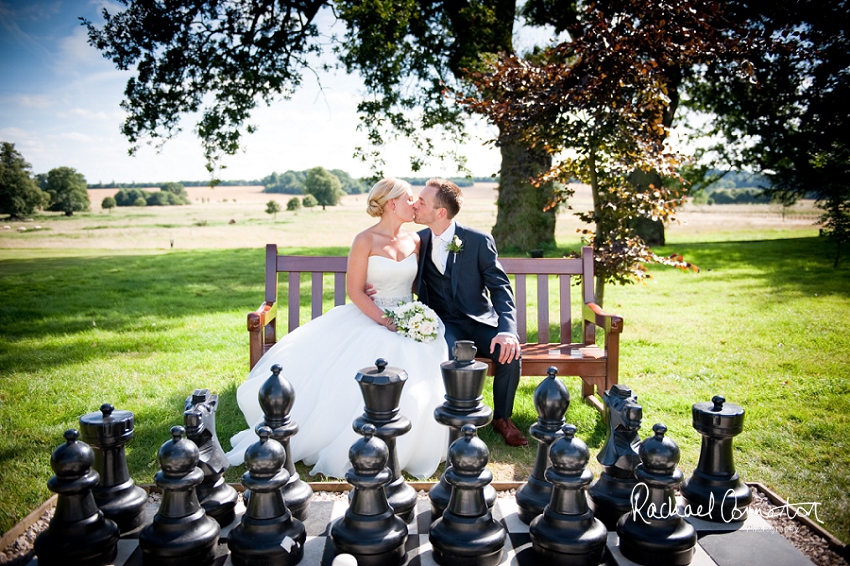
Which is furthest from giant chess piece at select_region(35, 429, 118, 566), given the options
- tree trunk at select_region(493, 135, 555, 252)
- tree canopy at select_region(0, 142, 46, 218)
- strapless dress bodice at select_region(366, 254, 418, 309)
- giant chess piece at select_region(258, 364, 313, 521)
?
tree trunk at select_region(493, 135, 555, 252)

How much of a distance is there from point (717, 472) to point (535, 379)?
3610 mm

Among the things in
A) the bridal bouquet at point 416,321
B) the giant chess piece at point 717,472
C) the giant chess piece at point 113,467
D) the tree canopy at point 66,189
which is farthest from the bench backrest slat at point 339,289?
the tree canopy at point 66,189

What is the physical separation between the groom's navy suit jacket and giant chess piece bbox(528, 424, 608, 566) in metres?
2.38

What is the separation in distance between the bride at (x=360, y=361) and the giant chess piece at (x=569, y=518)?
5.23 ft

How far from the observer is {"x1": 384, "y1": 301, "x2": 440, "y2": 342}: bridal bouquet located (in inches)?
175

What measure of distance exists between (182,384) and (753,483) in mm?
4998

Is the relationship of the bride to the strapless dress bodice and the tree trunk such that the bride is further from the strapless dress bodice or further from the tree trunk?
the tree trunk

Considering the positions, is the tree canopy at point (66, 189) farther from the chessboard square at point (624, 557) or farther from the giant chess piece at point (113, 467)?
the chessboard square at point (624, 557)

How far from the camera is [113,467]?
287cm

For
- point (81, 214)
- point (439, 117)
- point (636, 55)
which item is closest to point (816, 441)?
point (636, 55)

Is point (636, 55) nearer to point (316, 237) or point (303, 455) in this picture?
point (303, 455)

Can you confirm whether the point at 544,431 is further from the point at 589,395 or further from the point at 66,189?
the point at 66,189

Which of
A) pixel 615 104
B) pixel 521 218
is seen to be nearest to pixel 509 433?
pixel 615 104

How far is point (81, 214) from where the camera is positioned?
73.7 feet
